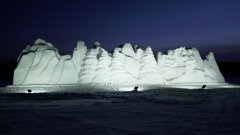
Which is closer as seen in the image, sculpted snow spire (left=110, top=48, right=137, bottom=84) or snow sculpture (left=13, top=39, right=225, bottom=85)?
sculpted snow spire (left=110, top=48, right=137, bottom=84)

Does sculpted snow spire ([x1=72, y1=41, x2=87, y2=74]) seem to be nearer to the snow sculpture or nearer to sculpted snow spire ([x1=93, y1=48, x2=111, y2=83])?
the snow sculpture

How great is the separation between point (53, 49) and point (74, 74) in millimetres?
3333

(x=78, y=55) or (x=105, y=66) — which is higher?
(x=78, y=55)

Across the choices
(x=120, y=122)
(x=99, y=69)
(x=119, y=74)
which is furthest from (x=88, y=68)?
(x=120, y=122)

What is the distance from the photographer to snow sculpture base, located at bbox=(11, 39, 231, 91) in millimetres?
32219

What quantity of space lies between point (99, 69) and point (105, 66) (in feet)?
2.18

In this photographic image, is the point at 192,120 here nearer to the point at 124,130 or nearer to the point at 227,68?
the point at 124,130

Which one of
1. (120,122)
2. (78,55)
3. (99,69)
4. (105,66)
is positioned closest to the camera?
(120,122)

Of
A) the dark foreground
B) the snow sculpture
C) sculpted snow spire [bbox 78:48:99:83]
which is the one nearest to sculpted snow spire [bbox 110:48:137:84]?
the snow sculpture

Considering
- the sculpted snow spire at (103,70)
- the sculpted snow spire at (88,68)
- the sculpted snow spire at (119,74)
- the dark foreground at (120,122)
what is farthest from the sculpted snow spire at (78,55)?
the dark foreground at (120,122)

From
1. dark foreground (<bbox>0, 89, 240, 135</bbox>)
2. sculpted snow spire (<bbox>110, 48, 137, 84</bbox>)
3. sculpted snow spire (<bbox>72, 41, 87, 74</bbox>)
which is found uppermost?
sculpted snow spire (<bbox>72, 41, 87, 74</bbox>)

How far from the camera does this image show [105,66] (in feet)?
107

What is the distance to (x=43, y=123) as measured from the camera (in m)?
11.1

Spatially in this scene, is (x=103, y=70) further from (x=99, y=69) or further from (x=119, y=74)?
(x=119, y=74)
